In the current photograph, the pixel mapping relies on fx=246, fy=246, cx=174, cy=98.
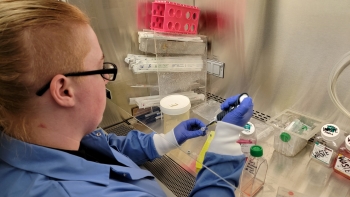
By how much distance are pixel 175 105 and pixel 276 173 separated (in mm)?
486

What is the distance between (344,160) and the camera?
83cm

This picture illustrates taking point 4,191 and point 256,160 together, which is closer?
point 4,191

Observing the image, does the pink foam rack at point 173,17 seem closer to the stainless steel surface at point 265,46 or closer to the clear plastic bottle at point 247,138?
the stainless steel surface at point 265,46

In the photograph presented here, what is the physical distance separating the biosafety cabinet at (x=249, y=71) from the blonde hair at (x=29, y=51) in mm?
566

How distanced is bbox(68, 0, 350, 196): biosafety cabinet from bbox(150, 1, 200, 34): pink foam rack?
3 centimetres

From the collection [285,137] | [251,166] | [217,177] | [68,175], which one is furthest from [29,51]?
[285,137]

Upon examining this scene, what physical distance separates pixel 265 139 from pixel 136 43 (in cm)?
79

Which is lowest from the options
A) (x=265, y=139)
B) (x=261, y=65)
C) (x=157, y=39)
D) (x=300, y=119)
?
(x=265, y=139)

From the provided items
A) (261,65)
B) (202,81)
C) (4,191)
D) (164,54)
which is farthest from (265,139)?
(4,191)

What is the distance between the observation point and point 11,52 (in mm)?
489

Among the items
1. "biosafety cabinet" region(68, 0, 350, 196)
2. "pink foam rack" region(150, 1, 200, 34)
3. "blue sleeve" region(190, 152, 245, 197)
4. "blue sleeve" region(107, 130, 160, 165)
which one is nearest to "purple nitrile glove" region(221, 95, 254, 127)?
"blue sleeve" region(190, 152, 245, 197)

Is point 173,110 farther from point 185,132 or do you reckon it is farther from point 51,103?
point 51,103

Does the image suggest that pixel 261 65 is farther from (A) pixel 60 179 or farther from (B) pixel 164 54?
(A) pixel 60 179

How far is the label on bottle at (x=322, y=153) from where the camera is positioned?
88cm
